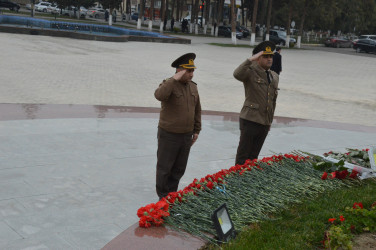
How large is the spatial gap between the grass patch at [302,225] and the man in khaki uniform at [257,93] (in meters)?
1.18

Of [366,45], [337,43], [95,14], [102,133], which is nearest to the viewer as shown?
[102,133]

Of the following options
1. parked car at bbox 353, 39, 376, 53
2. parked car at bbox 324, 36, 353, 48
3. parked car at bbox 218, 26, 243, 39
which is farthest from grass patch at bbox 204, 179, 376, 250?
parked car at bbox 324, 36, 353, 48

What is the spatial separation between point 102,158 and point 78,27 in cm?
3415

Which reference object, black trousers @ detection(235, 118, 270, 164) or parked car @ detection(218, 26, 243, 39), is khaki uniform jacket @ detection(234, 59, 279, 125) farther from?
parked car @ detection(218, 26, 243, 39)

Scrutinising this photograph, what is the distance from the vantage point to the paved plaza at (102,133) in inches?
214

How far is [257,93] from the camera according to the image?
624 cm

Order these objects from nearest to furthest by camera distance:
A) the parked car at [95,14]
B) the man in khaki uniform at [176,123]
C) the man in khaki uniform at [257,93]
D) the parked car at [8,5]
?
the man in khaki uniform at [176,123] → the man in khaki uniform at [257,93] → the parked car at [8,5] → the parked car at [95,14]

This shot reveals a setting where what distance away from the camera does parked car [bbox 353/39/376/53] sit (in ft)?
155

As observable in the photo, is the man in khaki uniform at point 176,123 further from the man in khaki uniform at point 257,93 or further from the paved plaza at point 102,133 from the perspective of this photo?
the man in khaki uniform at point 257,93

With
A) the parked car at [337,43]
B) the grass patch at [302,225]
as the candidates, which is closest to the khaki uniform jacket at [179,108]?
the grass patch at [302,225]

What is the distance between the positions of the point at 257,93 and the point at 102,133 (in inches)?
155

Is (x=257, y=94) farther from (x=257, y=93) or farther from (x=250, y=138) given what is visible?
(x=250, y=138)

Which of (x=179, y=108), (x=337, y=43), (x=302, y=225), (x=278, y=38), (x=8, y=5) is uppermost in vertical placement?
(x=179, y=108)

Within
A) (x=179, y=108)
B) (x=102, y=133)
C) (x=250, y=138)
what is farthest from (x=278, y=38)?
(x=179, y=108)
